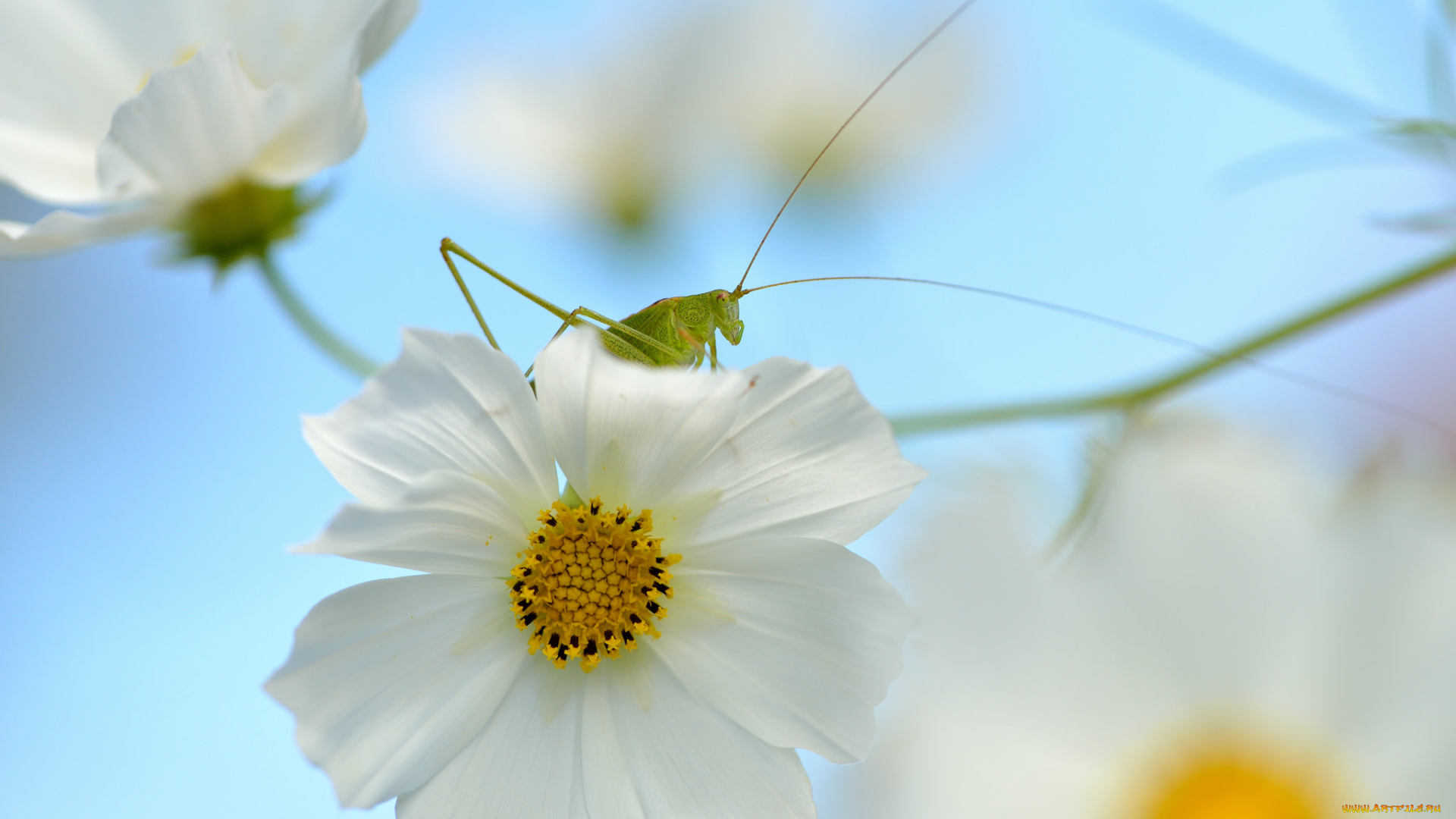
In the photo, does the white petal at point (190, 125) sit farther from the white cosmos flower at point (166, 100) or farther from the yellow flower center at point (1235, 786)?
the yellow flower center at point (1235, 786)

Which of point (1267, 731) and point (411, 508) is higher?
point (411, 508)

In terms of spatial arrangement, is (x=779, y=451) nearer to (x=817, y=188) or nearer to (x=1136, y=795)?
(x=1136, y=795)

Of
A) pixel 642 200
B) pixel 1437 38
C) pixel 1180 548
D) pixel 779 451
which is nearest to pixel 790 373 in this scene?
pixel 779 451

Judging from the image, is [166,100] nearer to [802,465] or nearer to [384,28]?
[384,28]

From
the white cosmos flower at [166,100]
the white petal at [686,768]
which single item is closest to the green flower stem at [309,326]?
the white cosmos flower at [166,100]

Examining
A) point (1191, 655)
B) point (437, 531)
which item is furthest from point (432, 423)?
point (1191, 655)
